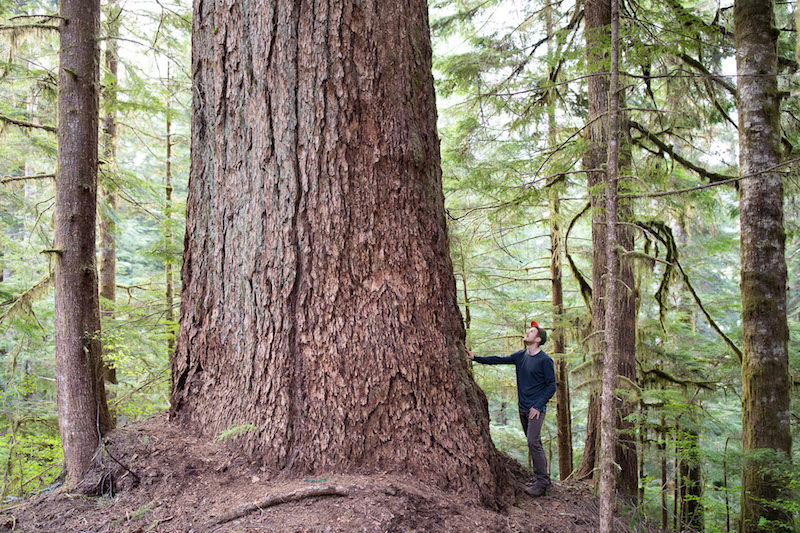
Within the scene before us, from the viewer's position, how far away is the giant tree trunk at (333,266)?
3309 millimetres

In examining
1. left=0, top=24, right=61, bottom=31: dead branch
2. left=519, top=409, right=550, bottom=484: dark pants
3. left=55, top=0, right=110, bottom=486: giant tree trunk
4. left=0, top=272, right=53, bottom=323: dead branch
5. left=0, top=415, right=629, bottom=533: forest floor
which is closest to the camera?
left=0, top=415, right=629, bottom=533: forest floor

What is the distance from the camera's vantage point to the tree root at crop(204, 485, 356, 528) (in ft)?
9.27

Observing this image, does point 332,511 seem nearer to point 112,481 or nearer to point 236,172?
point 112,481

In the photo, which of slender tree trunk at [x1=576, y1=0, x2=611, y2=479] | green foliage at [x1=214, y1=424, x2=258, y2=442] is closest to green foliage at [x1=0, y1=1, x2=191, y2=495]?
green foliage at [x1=214, y1=424, x2=258, y2=442]

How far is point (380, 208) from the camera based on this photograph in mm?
3443

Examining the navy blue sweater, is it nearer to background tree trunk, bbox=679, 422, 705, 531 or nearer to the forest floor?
the forest floor

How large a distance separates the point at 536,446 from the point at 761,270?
3.62 meters

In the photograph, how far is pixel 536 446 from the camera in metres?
4.56

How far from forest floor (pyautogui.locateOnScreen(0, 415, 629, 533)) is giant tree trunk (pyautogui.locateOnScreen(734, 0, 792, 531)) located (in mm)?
3278

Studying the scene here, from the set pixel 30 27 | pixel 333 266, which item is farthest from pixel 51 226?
pixel 333 266

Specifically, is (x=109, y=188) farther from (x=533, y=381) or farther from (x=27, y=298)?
(x=533, y=381)

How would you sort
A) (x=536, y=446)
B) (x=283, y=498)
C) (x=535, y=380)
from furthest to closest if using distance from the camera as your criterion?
(x=535, y=380)
(x=536, y=446)
(x=283, y=498)

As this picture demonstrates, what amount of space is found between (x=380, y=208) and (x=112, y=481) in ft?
8.84

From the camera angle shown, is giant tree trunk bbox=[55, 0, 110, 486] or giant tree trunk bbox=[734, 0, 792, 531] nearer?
giant tree trunk bbox=[55, 0, 110, 486]
